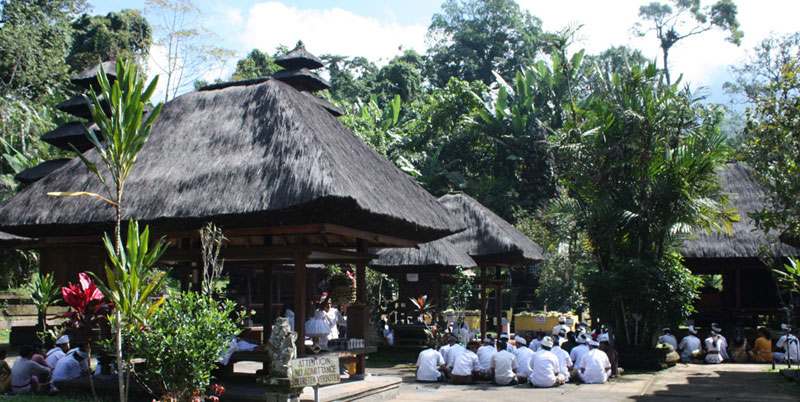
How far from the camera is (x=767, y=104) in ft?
35.3

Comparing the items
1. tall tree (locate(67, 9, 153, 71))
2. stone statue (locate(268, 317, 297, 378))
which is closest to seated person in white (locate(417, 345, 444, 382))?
stone statue (locate(268, 317, 297, 378))

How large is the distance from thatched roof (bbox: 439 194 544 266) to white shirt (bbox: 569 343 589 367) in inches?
183

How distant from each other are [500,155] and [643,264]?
50.5 feet

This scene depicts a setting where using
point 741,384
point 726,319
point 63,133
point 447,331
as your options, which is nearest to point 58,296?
point 63,133

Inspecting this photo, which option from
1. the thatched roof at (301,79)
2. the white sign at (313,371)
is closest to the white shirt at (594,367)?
the white sign at (313,371)

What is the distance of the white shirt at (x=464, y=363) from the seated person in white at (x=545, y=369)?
1.07 metres

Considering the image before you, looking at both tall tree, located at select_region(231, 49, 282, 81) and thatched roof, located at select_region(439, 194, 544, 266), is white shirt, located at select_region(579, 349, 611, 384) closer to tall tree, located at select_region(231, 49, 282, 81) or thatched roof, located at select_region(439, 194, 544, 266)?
thatched roof, located at select_region(439, 194, 544, 266)

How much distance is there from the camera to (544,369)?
1142 cm

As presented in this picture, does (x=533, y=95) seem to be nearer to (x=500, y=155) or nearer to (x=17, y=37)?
(x=500, y=155)

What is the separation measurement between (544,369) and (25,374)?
788cm

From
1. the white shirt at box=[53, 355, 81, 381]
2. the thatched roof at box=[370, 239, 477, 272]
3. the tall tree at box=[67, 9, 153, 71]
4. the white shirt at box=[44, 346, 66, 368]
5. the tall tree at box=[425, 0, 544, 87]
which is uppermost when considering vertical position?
the tall tree at box=[425, 0, 544, 87]

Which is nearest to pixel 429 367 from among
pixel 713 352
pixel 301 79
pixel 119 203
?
pixel 119 203

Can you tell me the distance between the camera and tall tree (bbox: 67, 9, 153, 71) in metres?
29.3

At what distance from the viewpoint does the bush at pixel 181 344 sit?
6.87 metres
